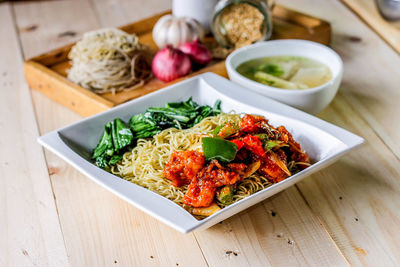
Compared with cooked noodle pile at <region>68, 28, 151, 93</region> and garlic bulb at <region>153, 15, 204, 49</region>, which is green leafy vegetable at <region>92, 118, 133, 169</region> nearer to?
cooked noodle pile at <region>68, 28, 151, 93</region>

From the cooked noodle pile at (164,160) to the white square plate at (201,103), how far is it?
0.11m

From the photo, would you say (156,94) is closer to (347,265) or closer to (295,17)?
(347,265)

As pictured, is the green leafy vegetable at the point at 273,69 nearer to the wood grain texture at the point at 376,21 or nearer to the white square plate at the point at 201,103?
the white square plate at the point at 201,103

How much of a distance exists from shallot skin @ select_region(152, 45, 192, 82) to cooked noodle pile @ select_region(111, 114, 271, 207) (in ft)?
1.97

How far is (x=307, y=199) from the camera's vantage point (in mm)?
1840

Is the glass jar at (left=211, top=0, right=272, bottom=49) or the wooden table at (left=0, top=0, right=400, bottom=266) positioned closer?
the wooden table at (left=0, top=0, right=400, bottom=266)

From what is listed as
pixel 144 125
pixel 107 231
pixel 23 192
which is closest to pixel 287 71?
pixel 144 125

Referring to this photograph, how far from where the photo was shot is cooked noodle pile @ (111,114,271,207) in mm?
1713

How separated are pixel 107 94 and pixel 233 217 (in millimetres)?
1129

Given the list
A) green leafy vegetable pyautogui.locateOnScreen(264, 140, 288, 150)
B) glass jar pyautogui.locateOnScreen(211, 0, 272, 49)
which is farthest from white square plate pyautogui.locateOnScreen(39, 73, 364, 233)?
glass jar pyautogui.locateOnScreen(211, 0, 272, 49)

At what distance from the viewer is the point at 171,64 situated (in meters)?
2.51

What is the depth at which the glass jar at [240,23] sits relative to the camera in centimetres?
272

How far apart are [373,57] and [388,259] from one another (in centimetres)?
161

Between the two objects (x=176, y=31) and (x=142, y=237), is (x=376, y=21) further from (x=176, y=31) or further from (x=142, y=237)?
(x=142, y=237)
